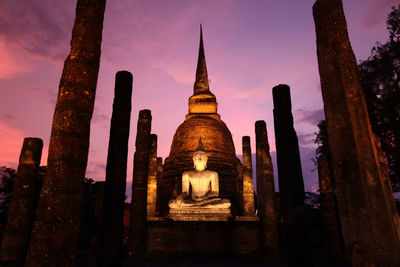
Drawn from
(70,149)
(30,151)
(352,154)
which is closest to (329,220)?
(352,154)

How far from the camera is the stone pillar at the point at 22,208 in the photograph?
8.02 m

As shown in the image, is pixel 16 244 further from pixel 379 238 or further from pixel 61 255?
pixel 379 238

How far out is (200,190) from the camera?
519 inches

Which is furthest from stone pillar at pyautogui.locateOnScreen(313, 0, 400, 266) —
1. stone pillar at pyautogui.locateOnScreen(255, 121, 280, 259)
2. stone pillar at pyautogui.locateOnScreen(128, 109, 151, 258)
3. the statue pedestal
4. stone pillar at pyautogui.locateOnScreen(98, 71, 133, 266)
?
the statue pedestal

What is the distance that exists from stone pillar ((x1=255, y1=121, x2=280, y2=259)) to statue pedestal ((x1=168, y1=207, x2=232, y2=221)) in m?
1.42

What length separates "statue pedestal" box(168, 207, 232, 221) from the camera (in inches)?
438

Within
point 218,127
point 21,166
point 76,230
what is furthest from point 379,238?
point 218,127

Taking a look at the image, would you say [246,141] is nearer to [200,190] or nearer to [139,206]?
[200,190]

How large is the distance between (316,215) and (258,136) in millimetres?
10161

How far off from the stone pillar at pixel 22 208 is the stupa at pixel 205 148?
10.7m

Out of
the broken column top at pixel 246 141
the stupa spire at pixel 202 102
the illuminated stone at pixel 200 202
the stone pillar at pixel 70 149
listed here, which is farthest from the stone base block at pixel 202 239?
the stupa spire at pixel 202 102

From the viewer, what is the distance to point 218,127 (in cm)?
2438

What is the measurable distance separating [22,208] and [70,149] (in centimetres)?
484

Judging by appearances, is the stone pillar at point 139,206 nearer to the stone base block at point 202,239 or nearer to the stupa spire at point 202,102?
the stone base block at point 202,239
